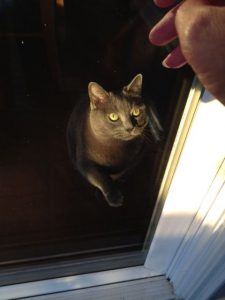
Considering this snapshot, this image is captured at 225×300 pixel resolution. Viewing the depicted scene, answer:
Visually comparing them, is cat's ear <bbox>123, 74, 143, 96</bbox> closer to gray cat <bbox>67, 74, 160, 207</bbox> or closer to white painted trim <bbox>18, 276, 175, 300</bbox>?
gray cat <bbox>67, 74, 160, 207</bbox>

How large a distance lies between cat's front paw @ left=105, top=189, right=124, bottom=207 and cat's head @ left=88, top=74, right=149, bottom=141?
0.54 feet

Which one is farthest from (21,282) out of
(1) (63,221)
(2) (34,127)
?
(2) (34,127)

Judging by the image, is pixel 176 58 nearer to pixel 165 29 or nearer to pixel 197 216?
pixel 165 29

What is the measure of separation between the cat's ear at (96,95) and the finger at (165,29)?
0.20 meters

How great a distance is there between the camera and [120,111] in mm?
612

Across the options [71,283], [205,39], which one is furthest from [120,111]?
[71,283]

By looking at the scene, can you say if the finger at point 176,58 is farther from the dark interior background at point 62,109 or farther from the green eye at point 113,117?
the green eye at point 113,117

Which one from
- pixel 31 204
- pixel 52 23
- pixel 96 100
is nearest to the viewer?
pixel 52 23

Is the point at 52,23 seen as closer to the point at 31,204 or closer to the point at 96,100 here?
the point at 96,100

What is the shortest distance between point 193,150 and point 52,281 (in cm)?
53

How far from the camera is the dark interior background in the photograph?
1.58 feet

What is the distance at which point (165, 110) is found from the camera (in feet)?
2.08

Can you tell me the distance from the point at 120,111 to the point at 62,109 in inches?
4.2

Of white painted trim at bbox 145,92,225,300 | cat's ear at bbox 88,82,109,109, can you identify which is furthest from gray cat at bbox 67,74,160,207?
white painted trim at bbox 145,92,225,300
